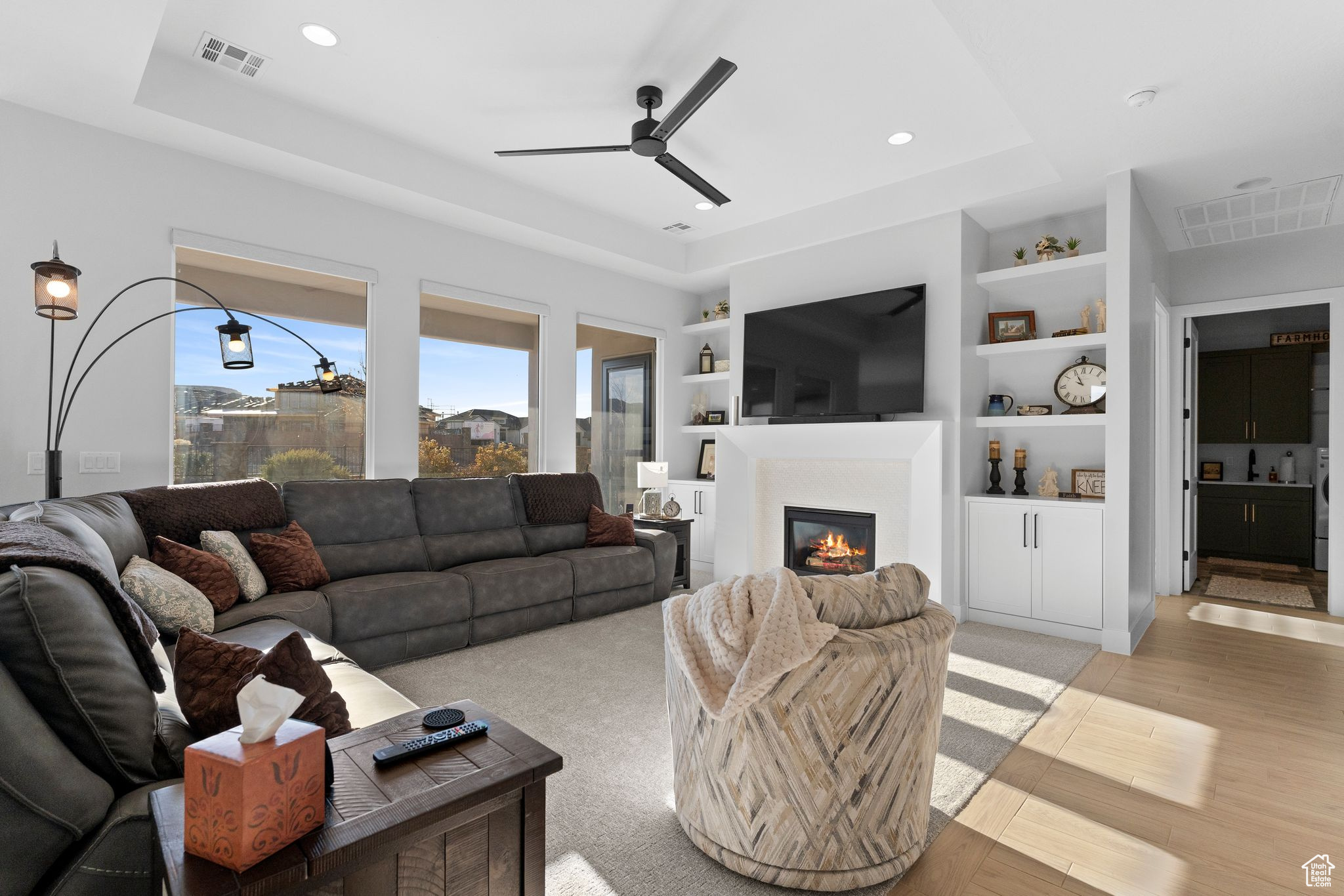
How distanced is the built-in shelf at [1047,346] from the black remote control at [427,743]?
4.08 metres

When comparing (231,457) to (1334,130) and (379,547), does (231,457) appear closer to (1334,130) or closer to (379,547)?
(379,547)

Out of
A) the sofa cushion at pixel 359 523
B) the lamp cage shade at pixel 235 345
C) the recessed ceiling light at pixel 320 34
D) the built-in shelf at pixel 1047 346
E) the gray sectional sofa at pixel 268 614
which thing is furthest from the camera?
the built-in shelf at pixel 1047 346

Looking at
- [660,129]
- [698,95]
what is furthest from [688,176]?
[698,95]

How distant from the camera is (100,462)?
10.9ft

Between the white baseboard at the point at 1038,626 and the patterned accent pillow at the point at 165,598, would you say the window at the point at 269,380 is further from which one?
the white baseboard at the point at 1038,626

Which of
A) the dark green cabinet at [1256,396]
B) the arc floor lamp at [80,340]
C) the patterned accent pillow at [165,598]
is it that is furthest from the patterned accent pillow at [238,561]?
the dark green cabinet at [1256,396]

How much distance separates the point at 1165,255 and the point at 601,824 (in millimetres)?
5496

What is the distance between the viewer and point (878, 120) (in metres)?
3.68

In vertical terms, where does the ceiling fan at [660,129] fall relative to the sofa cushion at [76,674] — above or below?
above

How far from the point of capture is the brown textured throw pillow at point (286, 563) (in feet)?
10.5

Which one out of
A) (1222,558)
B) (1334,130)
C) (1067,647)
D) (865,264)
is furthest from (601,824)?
(1222,558)

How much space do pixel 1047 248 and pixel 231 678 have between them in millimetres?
4735

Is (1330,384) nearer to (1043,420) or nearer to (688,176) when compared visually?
(1043,420)

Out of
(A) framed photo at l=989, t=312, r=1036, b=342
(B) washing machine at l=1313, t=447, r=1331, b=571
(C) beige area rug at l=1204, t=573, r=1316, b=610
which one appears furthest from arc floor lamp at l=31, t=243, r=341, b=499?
(B) washing machine at l=1313, t=447, r=1331, b=571
